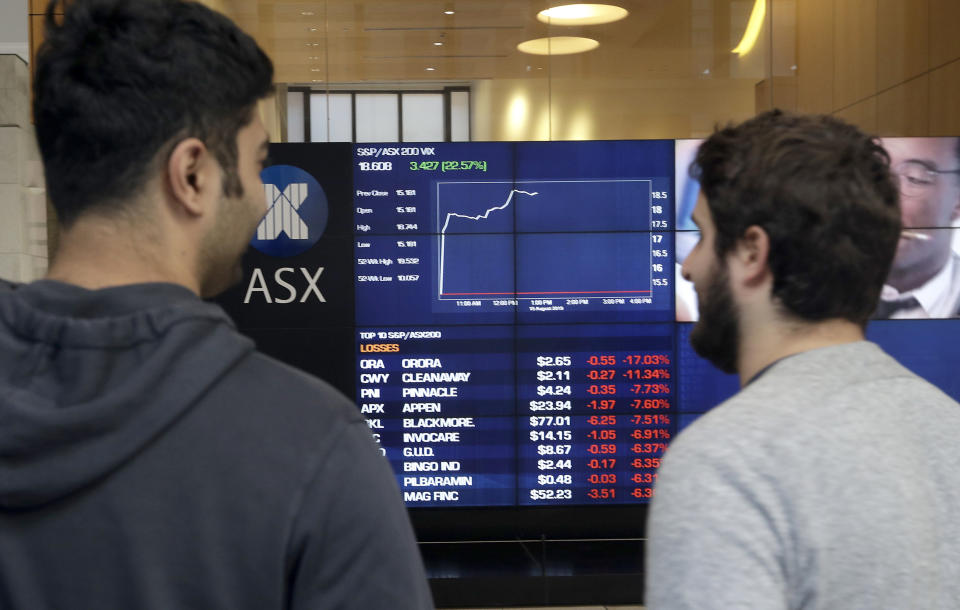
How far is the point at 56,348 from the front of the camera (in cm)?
83

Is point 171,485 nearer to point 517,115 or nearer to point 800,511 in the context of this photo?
point 800,511

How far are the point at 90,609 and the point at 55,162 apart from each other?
41 centimetres

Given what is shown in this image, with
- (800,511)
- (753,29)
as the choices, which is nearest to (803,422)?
(800,511)

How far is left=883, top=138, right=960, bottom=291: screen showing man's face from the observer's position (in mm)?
4270

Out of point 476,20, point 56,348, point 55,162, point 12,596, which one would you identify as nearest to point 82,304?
point 56,348

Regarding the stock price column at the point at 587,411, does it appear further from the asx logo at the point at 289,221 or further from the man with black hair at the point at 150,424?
the man with black hair at the point at 150,424

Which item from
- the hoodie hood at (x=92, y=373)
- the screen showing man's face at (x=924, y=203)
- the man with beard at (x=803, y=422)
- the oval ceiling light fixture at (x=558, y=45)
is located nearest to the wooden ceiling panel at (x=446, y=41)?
the oval ceiling light fixture at (x=558, y=45)

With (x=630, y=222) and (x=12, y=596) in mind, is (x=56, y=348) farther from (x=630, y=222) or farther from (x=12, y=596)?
(x=630, y=222)

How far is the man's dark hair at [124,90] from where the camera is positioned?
863 mm

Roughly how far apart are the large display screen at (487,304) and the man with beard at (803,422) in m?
2.99

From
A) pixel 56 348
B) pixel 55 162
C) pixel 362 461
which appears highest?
pixel 55 162

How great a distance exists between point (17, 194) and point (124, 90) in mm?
4529

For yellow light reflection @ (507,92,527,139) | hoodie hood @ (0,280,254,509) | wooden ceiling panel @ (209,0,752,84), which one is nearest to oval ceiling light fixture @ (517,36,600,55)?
wooden ceiling panel @ (209,0,752,84)

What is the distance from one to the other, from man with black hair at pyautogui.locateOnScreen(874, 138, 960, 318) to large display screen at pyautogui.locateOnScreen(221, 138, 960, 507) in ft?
0.17
